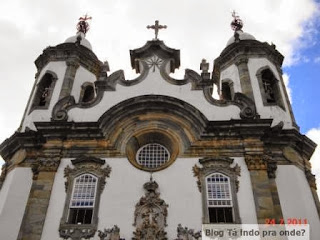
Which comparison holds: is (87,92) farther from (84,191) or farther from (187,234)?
(187,234)

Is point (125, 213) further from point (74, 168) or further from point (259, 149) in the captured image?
point (259, 149)

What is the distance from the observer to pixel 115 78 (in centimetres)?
1661

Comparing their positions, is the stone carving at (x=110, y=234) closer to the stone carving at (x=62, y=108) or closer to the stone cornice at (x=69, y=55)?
the stone carving at (x=62, y=108)

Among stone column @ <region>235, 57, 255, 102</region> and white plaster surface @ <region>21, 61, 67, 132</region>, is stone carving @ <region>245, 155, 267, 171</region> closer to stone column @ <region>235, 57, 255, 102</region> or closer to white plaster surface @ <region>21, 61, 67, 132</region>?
stone column @ <region>235, 57, 255, 102</region>

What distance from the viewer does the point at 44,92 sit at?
18172 mm

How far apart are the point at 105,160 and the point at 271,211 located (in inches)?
239

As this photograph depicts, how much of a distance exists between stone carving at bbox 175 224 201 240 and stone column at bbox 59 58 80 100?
872cm

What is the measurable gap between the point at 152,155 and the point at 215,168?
8.63 ft

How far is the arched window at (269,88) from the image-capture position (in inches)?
660

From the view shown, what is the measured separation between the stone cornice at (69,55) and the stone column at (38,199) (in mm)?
7029

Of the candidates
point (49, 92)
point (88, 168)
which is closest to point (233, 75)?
point (88, 168)

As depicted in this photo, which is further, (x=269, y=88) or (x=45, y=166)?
(x=269, y=88)

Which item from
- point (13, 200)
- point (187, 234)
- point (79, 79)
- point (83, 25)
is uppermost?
point (83, 25)

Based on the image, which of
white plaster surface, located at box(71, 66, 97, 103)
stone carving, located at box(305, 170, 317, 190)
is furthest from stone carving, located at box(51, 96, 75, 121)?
stone carving, located at box(305, 170, 317, 190)
